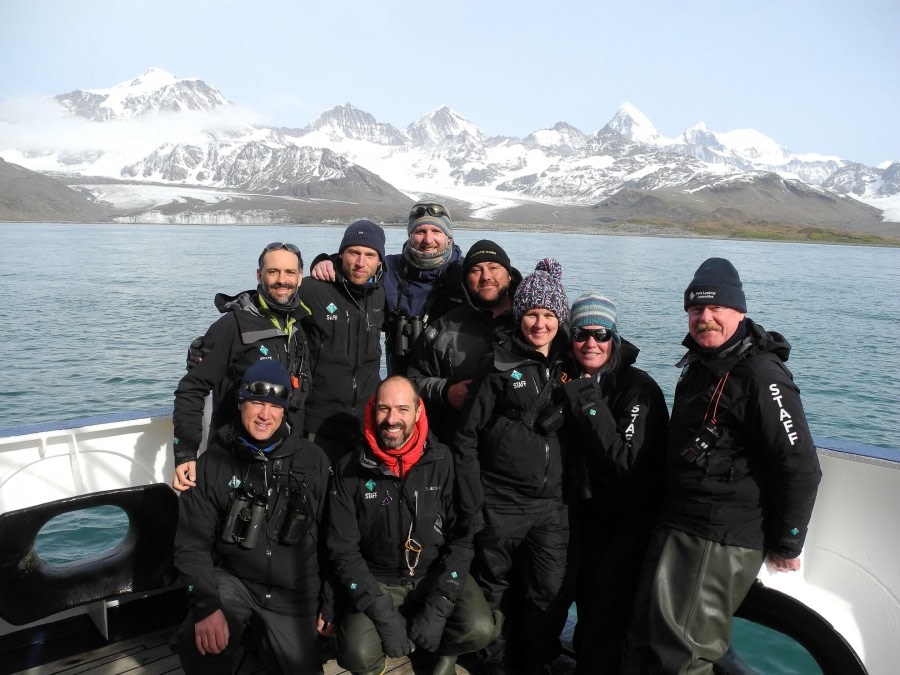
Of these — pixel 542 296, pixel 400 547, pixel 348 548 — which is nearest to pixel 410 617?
pixel 400 547

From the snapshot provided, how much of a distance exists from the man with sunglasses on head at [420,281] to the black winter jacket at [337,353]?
0.21 m

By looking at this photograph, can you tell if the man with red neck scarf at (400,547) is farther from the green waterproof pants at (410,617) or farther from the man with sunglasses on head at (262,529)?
the man with sunglasses on head at (262,529)

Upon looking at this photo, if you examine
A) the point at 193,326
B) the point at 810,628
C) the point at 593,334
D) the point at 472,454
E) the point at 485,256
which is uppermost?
Answer: the point at 485,256

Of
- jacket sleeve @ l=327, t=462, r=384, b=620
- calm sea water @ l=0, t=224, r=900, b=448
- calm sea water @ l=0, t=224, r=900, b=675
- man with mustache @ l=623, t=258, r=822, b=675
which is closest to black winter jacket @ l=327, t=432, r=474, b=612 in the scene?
jacket sleeve @ l=327, t=462, r=384, b=620

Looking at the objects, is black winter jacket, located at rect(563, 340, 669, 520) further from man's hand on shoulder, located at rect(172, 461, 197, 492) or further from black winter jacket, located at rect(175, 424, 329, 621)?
man's hand on shoulder, located at rect(172, 461, 197, 492)

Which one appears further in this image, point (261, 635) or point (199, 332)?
point (199, 332)

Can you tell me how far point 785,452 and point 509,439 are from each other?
109cm

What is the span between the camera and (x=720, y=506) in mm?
2645

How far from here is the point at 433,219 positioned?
386 cm

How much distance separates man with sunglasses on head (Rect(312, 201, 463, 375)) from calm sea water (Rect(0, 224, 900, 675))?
14.8ft

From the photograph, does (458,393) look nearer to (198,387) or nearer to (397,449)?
(397,449)

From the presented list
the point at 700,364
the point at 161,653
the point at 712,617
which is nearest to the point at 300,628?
the point at 161,653

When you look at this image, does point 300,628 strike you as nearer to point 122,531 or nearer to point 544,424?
point 544,424

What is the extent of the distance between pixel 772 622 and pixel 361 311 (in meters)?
2.48
